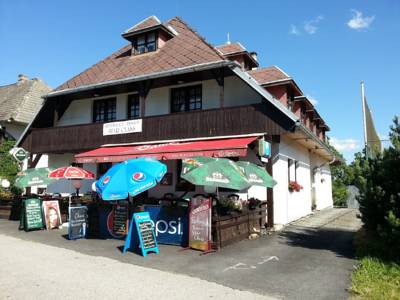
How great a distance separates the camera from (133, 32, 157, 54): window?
18.2 meters

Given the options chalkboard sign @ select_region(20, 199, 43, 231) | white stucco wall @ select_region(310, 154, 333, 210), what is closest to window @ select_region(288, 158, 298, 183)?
white stucco wall @ select_region(310, 154, 333, 210)

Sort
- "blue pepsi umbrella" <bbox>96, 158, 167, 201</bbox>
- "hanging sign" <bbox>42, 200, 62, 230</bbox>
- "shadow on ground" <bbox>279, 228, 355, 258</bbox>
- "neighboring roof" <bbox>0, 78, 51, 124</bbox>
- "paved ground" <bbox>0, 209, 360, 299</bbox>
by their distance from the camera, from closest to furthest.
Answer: "paved ground" <bbox>0, 209, 360, 299</bbox> < "blue pepsi umbrella" <bbox>96, 158, 167, 201</bbox> < "shadow on ground" <bbox>279, 228, 355, 258</bbox> < "hanging sign" <bbox>42, 200, 62, 230</bbox> < "neighboring roof" <bbox>0, 78, 51, 124</bbox>

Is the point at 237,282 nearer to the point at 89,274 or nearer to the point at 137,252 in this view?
the point at 89,274

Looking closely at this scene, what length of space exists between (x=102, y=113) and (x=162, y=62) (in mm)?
4957

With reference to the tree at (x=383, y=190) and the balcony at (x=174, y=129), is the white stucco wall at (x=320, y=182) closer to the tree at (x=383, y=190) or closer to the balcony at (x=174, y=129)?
the balcony at (x=174, y=129)

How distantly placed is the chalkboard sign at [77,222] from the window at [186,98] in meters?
6.82

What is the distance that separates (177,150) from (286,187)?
451 cm

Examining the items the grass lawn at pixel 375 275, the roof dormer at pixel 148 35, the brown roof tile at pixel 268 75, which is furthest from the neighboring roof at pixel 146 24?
the grass lawn at pixel 375 275

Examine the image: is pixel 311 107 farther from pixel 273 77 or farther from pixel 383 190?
pixel 383 190

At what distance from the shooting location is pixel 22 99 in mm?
27422

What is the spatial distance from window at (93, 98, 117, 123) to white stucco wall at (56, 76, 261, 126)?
0.25m

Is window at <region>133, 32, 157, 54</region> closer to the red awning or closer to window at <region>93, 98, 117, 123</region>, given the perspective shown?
window at <region>93, 98, 117, 123</region>

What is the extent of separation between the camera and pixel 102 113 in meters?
19.2

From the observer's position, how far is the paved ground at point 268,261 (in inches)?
245
